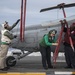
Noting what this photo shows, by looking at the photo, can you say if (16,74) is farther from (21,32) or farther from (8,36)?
(21,32)

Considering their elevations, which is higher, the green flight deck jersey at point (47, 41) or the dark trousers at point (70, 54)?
the green flight deck jersey at point (47, 41)

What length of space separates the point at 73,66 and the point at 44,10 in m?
2.37

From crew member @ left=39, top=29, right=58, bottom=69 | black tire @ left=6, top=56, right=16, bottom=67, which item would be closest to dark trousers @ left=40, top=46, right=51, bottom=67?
crew member @ left=39, top=29, right=58, bottom=69

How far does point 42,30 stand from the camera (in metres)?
13.8

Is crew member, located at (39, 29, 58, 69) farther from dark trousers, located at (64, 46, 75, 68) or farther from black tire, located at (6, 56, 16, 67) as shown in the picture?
black tire, located at (6, 56, 16, 67)

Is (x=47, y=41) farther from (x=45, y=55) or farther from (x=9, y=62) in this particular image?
(x=9, y=62)

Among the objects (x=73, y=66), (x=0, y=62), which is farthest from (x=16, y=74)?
(x=73, y=66)

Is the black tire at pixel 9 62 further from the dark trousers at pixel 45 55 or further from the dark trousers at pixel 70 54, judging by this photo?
the dark trousers at pixel 70 54

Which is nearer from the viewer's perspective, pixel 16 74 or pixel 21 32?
pixel 16 74

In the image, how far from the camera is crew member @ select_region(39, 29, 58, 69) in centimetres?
1202

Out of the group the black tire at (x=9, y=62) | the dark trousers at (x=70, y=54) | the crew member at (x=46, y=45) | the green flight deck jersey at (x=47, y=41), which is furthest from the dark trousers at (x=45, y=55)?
the black tire at (x=9, y=62)

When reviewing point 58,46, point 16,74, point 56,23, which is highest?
point 56,23

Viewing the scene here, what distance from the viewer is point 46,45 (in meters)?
12.2

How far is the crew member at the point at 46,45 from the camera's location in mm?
12016
